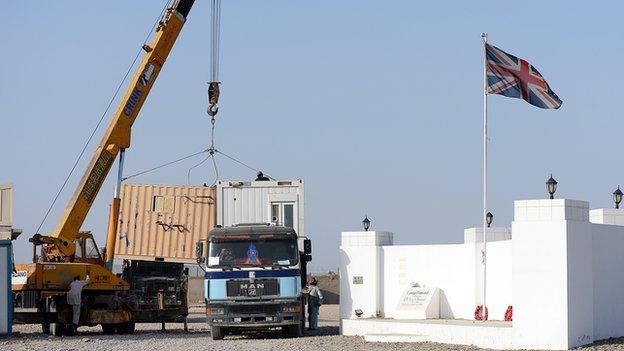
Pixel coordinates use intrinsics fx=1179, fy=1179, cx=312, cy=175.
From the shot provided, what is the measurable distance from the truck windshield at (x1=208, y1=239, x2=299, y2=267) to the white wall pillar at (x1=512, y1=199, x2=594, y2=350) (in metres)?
7.15

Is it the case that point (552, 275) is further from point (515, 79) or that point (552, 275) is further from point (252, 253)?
point (252, 253)

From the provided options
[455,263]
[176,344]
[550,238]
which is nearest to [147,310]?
[176,344]

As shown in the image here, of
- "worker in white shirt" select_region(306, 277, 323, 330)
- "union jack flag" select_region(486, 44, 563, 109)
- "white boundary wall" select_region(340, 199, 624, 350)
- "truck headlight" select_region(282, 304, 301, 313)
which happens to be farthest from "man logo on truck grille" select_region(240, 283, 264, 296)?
"union jack flag" select_region(486, 44, 563, 109)

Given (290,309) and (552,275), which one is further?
(290,309)

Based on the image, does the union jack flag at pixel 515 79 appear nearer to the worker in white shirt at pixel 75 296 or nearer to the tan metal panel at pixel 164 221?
the tan metal panel at pixel 164 221

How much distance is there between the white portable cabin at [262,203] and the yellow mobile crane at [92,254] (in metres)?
3.37

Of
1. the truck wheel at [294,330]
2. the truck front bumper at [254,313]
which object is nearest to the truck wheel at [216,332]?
the truck front bumper at [254,313]

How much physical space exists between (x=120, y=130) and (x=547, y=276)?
610 inches

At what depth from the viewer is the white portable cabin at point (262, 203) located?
31.2m

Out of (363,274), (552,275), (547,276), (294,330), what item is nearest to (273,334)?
(294,330)

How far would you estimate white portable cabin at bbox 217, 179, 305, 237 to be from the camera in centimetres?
3117

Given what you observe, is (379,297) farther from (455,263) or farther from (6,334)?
(6,334)

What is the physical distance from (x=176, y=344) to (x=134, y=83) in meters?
10.3

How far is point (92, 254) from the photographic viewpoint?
33.3 metres
